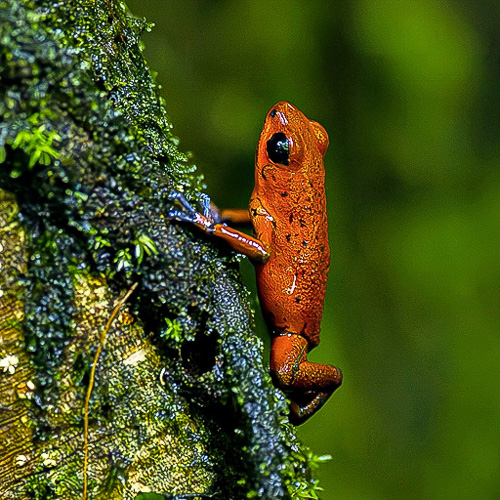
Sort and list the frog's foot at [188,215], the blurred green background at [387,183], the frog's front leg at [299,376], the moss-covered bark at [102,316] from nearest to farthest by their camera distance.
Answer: the moss-covered bark at [102,316], the frog's foot at [188,215], the frog's front leg at [299,376], the blurred green background at [387,183]

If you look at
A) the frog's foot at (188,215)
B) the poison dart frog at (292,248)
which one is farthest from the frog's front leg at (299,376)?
the frog's foot at (188,215)

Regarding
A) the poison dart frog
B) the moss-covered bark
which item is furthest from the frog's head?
the moss-covered bark

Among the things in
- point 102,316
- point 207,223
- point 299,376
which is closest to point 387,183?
point 299,376

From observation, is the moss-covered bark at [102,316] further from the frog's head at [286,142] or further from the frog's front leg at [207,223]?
the frog's head at [286,142]

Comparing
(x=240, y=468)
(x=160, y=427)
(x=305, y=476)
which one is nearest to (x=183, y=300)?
(x=160, y=427)

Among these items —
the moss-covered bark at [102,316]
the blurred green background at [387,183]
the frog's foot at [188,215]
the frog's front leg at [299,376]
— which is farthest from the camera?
the blurred green background at [387,183]

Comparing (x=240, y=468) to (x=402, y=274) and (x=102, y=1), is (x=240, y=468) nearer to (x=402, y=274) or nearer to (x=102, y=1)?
(x=102, y=1)
